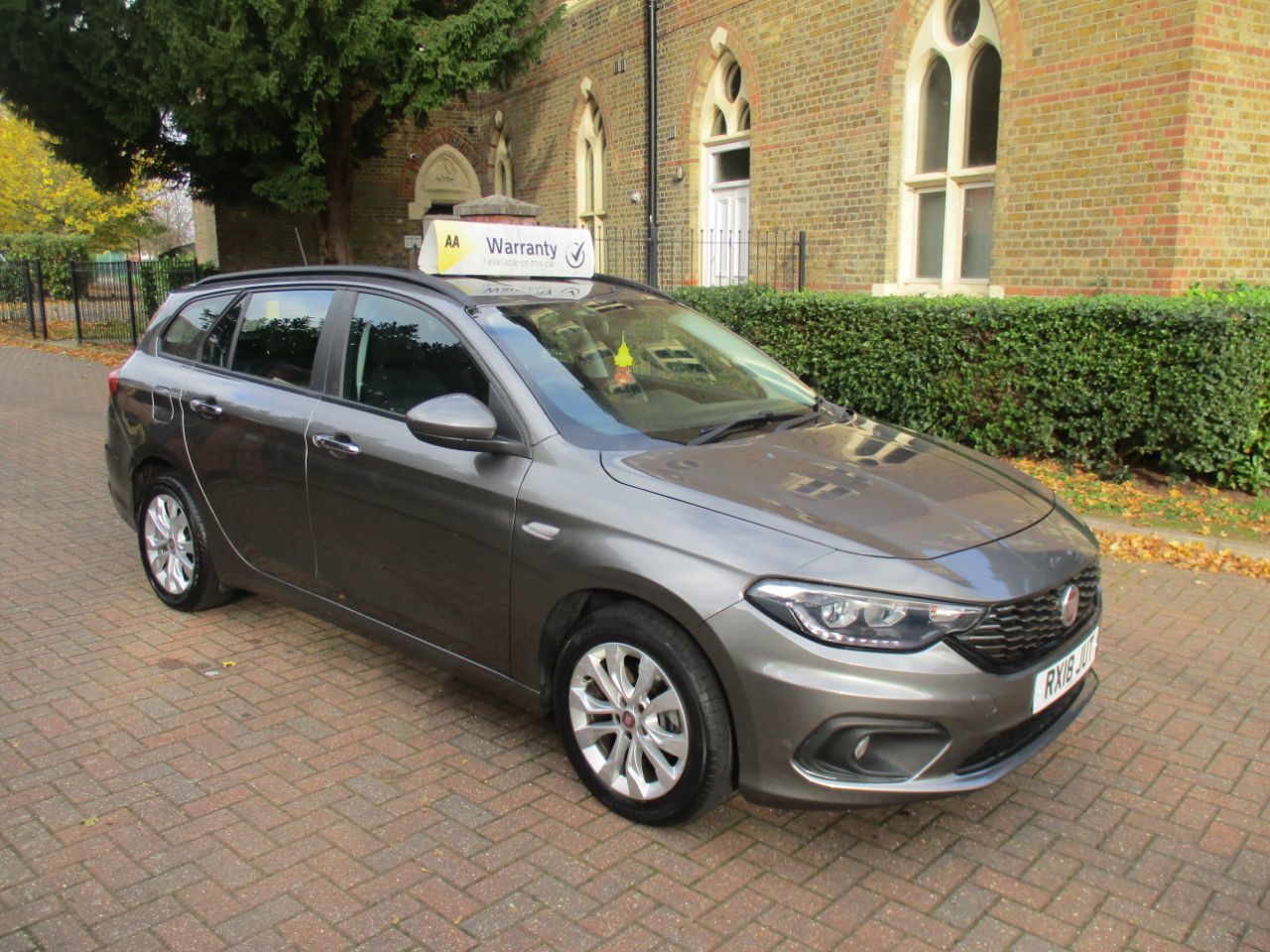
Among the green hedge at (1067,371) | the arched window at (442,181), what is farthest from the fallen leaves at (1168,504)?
the arched window at (442,181)

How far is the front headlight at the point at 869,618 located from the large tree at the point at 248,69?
1298cm

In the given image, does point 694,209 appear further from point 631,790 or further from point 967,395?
point 631,790

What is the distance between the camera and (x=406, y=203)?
22.4m

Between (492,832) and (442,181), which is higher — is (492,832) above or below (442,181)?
below

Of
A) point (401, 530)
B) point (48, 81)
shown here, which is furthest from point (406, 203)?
point (401, 530)

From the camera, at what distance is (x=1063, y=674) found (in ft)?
10.0

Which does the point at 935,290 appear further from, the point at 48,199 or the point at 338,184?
the point at 48,199

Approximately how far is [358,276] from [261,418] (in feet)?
2.49

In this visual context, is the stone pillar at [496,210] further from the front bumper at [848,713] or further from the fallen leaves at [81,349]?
the fallen leaves at [81,349]

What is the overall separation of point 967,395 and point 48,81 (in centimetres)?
1364

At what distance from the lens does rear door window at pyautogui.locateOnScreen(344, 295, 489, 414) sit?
3.69 m

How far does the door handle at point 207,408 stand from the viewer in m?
4.56

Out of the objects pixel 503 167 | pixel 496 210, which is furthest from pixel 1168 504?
pixel 503 167

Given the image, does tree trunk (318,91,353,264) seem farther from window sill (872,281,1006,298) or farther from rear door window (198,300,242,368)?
rear door window (198,300,242,368)
